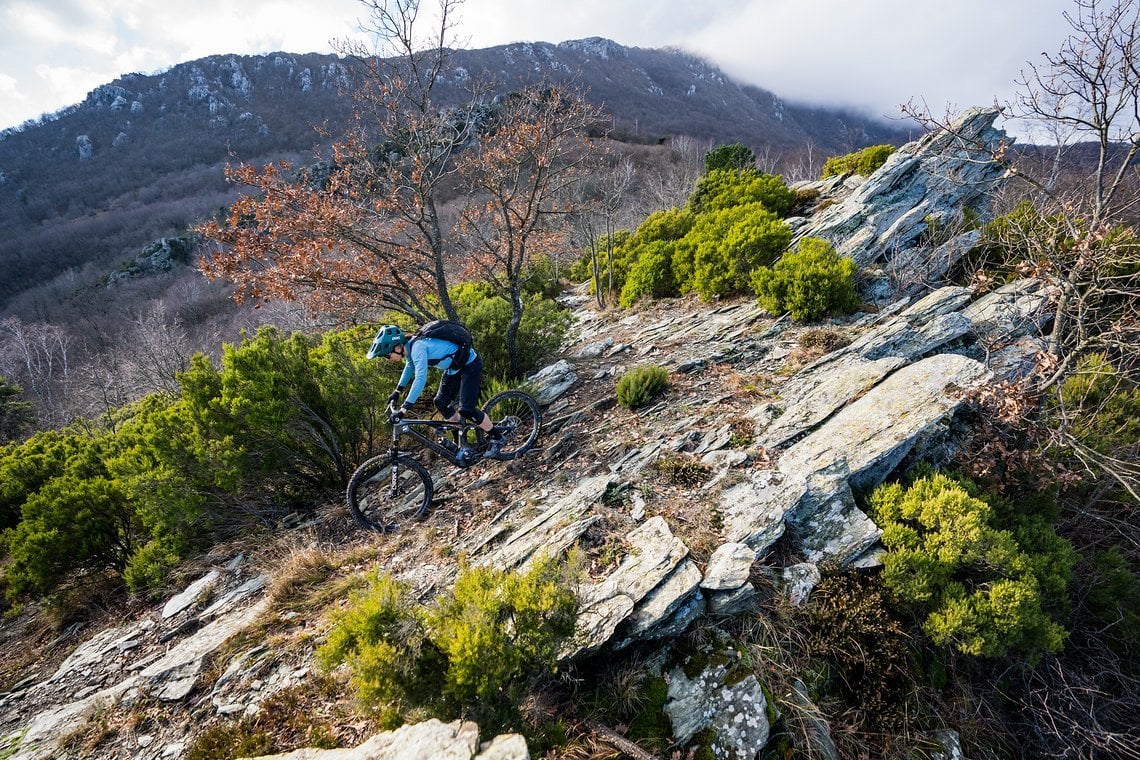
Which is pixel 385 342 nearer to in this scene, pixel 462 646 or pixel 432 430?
pixel 432 430

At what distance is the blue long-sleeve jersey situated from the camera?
16.2 feet

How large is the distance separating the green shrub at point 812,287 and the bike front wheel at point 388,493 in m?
7.34

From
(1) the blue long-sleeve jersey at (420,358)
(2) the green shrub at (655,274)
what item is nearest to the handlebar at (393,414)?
(1) the blue long-sleeve jersey at (420,358)

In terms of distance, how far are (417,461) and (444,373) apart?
4.98 ft

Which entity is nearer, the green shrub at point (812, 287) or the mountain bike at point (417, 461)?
the mountain bike at point (417, 461)

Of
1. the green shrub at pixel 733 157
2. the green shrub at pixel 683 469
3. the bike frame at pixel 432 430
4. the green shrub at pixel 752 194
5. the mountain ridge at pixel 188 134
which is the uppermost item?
the mountain ridge at pixel 188 134

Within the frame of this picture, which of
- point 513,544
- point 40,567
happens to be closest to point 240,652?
point 513,544

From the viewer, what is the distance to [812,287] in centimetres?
841

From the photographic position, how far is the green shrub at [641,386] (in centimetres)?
693

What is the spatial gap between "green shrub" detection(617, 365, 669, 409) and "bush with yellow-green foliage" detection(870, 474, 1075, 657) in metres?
3.40

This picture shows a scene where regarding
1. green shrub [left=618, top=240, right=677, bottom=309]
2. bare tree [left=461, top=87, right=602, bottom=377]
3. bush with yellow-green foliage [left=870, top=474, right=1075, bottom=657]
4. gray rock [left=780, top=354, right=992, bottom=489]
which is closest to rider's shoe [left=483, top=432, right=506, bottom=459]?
bare tree [left=461, top=87, right=602, bottom=377]

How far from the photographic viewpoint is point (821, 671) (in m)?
3.40

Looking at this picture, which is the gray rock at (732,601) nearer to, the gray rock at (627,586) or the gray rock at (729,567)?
the gray rock at (729,567)

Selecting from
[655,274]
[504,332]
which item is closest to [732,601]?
[504,332]
